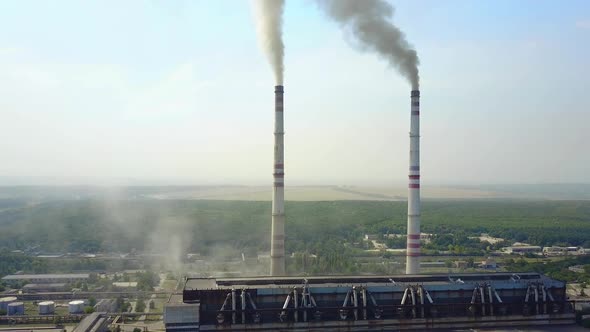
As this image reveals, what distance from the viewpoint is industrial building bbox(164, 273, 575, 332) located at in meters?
16.8

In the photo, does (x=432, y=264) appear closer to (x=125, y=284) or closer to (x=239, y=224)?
(x=125, y=284)

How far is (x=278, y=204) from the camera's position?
24031 mm

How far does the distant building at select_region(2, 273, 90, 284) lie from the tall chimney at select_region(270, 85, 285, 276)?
686 inches

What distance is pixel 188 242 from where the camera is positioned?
5112cm

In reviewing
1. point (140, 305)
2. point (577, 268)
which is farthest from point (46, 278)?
point (577, 268)

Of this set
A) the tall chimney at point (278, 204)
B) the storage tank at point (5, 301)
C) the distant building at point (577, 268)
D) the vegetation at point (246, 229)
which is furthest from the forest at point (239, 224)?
the tall chimney at point (278, 204)

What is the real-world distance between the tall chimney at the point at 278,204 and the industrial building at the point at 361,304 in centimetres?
522

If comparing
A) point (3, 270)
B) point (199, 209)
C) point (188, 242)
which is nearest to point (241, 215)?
point (199, 209)

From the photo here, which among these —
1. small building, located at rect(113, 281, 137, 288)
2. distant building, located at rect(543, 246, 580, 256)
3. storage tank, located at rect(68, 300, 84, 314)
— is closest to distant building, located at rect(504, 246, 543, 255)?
distant building, located at rect(543, 246, 580, 256)

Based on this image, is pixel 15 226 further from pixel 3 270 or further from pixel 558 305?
pixel 558 305

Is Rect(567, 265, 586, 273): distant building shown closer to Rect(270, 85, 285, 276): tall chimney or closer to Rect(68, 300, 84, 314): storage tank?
Rect(270, 85, 285, 276): tall chimney

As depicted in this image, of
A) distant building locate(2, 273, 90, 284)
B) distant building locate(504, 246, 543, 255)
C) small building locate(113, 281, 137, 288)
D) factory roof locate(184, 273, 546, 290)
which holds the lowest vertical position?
small building locate(113, 281, 137, 288)

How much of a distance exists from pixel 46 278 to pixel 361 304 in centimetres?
2549

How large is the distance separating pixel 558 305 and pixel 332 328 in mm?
8181
